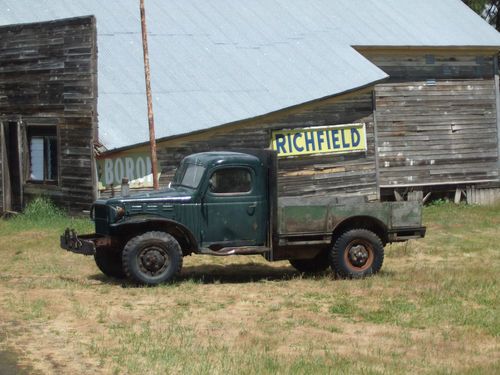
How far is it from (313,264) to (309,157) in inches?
425

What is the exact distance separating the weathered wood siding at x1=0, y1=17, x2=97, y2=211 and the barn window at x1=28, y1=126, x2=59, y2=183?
0.73 feet

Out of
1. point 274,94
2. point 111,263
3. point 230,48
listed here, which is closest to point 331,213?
point 111,263

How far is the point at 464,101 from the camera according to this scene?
99.1ft

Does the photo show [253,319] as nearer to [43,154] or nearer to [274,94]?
[43,154]

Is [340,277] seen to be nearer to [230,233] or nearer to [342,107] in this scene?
[230,233]

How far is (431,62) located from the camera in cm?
3006

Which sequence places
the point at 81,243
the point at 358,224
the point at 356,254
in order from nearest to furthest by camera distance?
the point at 81,243
the point at 356,254
the point at 358,224

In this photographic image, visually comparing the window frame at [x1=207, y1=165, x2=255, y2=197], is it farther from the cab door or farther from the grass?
the grass

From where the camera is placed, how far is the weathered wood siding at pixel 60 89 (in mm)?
23688

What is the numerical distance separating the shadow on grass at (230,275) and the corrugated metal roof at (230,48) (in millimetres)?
6463

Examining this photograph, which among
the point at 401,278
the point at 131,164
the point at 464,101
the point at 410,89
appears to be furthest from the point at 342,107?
the point at 401,278

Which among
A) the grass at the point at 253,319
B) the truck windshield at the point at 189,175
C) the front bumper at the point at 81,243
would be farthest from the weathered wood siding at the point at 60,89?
the front bumper at the point at 81,243

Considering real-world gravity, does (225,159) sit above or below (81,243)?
above

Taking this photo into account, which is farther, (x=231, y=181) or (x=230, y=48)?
(x=230, y=48)
